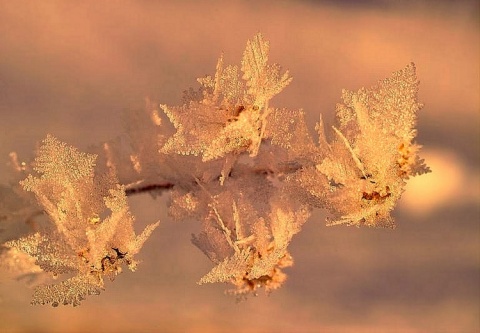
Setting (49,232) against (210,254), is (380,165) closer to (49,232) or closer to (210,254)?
(210,254)

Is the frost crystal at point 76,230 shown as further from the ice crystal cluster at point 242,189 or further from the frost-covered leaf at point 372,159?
the frost-covered leaf at point 372,159

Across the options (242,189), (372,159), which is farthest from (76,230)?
(372,159)

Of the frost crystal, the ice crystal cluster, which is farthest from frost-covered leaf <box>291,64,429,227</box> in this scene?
the frost crystal

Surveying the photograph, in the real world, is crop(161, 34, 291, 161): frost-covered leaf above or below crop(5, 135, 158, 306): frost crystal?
above

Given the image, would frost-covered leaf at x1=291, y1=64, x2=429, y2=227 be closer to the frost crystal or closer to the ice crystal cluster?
the ice crystal cluster

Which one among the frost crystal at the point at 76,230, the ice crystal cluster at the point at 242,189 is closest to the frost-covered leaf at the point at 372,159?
the ice crystal cluster at the point at 242,189

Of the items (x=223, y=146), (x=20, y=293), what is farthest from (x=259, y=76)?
(x=20, y=293)

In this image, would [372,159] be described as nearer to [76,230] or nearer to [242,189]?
[242,189]

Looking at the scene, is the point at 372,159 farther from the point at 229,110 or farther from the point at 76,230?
the point at 76,230
